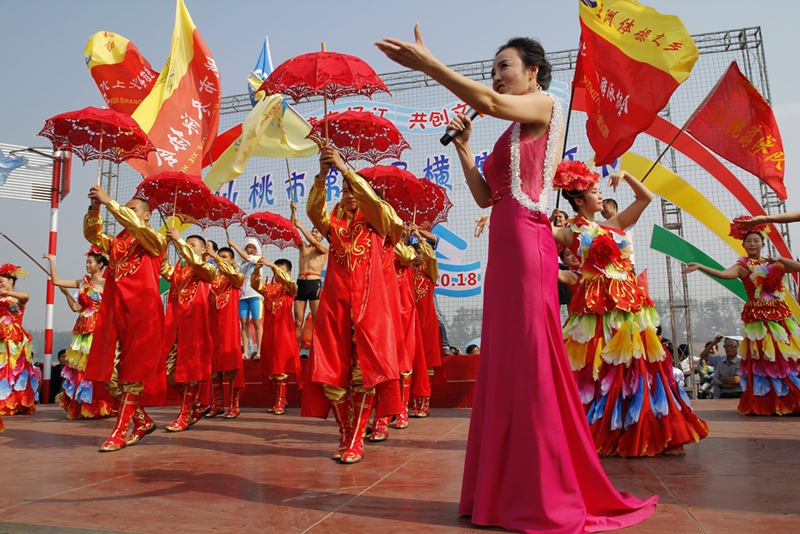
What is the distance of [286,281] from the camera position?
7.30 metres

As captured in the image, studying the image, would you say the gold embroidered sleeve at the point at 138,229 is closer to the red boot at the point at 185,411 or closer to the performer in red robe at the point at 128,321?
the performer in red robe at the point at 128,321

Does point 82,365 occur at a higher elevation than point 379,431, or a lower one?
higher

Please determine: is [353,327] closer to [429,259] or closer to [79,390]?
[429,259]

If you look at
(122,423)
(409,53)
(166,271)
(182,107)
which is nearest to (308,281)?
(166,271)

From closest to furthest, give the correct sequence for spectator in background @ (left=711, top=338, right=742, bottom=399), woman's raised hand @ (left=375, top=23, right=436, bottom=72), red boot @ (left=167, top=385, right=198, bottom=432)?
woman's raised hand @ (left=375, top=23, right=436, bottom=72) → red boot @ (left=167, top=385, right=198, bottom=432) → spectator in background @ (left=711, top=338, right=742, bottom=399)

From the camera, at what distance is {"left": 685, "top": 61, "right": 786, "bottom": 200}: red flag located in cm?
636

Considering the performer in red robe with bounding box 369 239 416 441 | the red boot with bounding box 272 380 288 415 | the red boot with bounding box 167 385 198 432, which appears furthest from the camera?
the red boot with bounding box 272 380 288 415

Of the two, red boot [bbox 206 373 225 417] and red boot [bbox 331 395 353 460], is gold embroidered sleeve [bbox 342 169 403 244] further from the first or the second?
red boot [bbox 206 373 225 417]

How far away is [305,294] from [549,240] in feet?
19.4

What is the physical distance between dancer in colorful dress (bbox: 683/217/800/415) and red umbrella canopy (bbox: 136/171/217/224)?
4.54 meters

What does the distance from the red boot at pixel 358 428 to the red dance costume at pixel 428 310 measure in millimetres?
2665

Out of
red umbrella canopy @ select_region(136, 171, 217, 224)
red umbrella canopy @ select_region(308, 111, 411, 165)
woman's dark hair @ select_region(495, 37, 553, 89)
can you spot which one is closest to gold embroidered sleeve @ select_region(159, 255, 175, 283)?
red umbrella canopy @ select_region(136, 171, 217, 224)

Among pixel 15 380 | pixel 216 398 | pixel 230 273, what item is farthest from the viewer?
pixel 15 380

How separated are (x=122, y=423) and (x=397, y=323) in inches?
83.6
